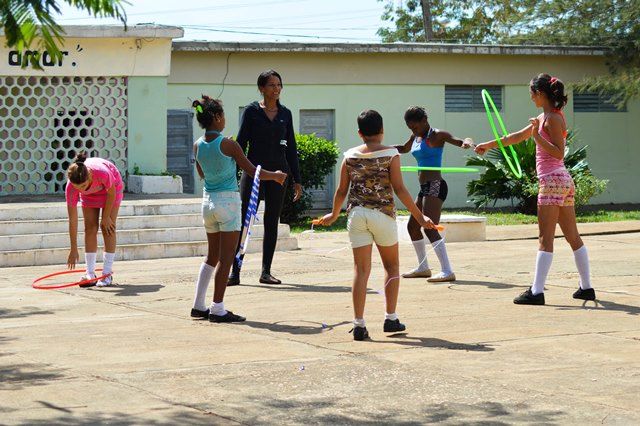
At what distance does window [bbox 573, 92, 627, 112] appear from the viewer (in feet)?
90.2

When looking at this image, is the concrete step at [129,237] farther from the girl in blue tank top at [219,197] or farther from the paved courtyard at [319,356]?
the girl in blue tank top at [219,197]

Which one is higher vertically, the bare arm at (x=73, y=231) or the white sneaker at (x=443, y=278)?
the bare arm at (x=73, y=231)

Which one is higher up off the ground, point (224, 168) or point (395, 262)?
point (224, 168)

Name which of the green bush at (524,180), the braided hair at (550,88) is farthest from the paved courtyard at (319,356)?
the green bush at (524,180)

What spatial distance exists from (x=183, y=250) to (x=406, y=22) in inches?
1419

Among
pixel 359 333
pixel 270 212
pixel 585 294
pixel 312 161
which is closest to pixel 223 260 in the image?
pixel 359 333

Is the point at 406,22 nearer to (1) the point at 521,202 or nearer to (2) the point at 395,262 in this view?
(1) the point at 521,202

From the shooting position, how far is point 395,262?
8523 mm

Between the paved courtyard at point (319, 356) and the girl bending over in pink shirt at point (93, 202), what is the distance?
383 mm

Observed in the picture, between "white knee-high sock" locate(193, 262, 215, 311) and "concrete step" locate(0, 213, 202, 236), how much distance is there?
668 cm

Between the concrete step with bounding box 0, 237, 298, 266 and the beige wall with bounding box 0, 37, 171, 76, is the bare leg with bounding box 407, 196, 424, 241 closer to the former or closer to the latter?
the concrete step with bounding box 0, 237, 298, 266

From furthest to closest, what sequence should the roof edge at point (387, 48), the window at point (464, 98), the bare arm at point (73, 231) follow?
the window at point (464, 98) → the roof edge at point (387, 48) → the bare arm at point (73, 231)

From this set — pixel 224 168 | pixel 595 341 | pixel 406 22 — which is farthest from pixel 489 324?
pixel 406 22

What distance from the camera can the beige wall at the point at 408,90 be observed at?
24.5 meters
